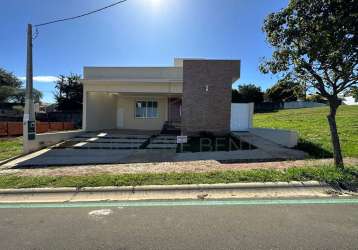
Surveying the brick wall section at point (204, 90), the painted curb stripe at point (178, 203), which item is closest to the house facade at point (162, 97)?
the brick wall section at point (204, 90)

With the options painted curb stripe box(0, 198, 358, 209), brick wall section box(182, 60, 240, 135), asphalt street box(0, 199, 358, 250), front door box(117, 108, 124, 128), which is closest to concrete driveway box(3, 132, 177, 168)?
brick wall section box(182, 60, 240, 135)

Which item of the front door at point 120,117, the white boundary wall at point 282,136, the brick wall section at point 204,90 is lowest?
the white boundary wall at point 282,136

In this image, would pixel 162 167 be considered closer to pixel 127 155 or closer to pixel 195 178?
pixel 195 178

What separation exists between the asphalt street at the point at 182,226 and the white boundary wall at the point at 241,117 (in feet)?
52.0

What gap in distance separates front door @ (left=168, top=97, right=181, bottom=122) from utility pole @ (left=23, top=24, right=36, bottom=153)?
11.4 meters

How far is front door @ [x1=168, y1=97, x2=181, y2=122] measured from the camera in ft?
78.7

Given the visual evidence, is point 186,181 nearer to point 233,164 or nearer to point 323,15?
point 233,164

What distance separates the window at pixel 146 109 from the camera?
79.3 feet

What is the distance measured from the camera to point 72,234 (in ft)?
14.6

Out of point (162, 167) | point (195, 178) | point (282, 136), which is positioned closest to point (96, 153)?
point (162, 167)

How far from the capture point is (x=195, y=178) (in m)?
7.36

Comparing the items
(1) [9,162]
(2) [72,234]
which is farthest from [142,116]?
(2) [72,234]

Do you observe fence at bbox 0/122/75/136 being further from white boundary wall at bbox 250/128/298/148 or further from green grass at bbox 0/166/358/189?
green grass at bbox 0/166/358/189

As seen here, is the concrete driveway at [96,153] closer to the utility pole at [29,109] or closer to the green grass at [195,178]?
the utility pole at [29,109]
